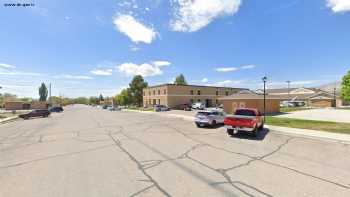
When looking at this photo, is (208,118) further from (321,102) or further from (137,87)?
(321,102)

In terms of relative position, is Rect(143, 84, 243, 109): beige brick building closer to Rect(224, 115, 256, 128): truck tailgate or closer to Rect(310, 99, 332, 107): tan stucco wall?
Rect(310, 99, 332, 107): tan stucco wall

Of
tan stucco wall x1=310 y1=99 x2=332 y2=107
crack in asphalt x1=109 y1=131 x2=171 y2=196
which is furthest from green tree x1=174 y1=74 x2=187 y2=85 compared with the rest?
crack in asphalt x1=109 y1=131 x2=171 y2=196

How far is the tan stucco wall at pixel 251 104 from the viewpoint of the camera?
28688 millimetres

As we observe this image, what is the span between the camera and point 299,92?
268ft

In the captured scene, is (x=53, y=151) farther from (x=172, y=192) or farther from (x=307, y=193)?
(x=307, y=193)

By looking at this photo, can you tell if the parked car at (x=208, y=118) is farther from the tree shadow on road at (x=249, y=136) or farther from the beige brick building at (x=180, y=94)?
the beige brick building at (x=180, y=94)

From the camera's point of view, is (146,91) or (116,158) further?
(146,91)

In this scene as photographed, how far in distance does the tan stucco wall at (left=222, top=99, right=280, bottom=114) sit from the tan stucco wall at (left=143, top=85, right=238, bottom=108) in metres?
22.8

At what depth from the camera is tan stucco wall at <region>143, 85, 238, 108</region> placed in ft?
173

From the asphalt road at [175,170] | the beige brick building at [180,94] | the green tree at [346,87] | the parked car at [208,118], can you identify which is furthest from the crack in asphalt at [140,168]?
the green tree at [346,87]

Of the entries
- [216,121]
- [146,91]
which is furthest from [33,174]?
[146,91]

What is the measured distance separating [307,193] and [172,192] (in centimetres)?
304

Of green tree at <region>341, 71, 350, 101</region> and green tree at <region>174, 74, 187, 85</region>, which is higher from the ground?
green tree at <region>174, 74, 187, 85</region>

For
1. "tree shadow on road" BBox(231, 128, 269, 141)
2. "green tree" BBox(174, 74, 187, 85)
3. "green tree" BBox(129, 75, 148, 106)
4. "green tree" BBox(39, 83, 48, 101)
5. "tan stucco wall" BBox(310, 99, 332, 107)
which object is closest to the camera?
"tree shadow on road" BBox(231, 128, 269, 141)
